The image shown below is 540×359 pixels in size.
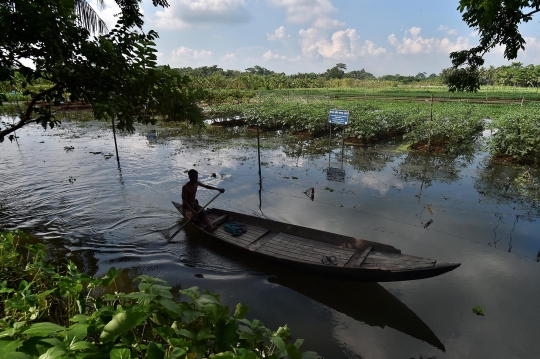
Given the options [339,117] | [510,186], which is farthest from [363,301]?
[339,117]

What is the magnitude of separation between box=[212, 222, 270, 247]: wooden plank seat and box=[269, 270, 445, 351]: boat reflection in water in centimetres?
98

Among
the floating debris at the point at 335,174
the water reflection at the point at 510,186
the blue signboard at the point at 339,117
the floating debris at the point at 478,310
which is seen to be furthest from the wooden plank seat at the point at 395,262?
the blue signboard at the point at 339,117

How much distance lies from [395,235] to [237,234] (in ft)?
12.7

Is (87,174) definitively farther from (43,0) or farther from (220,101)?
(220,101)

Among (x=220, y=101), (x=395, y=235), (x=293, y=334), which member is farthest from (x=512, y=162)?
(x=220, y=101)

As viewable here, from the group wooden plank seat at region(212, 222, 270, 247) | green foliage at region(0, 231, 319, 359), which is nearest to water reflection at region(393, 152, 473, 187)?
wooden plank seat at region(212, 222, 270, 247)

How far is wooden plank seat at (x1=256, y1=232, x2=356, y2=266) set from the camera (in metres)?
5.84

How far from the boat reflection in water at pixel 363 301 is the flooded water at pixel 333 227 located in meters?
0.02

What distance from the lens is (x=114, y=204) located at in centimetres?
967

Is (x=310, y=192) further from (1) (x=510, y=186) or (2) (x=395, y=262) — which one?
(1) (x=510, y=186)

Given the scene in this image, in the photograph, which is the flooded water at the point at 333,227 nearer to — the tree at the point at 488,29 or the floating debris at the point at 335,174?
the floating debris at the point at 335,174

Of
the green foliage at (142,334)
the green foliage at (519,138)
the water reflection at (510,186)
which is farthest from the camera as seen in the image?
the green foliage at (519,138)

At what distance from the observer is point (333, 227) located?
8172 mm

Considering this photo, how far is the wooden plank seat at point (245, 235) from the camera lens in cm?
671
